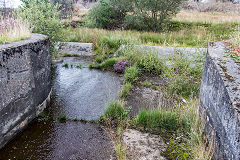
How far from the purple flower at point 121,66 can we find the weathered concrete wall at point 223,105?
4.09 meters

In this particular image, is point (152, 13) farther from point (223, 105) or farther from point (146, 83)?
point (223, 105)

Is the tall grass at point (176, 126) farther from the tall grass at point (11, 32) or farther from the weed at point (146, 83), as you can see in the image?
the tall grass at point (11, 32)

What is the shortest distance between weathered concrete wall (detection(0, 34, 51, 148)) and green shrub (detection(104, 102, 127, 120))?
1522 millimetres

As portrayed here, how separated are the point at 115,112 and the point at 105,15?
13596 mm

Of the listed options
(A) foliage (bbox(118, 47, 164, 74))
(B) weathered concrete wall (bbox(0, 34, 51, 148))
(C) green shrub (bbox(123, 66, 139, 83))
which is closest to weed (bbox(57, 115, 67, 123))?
(B) weathered concrete wall (bbox(0, 34, 51, 148))

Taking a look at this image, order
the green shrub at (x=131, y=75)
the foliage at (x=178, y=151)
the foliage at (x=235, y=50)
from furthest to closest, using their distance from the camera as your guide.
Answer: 1. the green shrub at (x=131, y=75)
2. the foliage at (x=235, y=50)
3. the foliage at (x=178, y=151)

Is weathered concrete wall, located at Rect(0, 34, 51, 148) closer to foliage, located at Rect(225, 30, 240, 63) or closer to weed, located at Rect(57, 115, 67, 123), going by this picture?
weed, located at Rect(57, 115, 67, 123)

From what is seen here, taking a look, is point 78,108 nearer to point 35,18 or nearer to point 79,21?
point 35,18

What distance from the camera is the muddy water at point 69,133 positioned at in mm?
3221

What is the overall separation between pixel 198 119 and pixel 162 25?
12.8 meters

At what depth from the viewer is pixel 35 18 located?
244 inches

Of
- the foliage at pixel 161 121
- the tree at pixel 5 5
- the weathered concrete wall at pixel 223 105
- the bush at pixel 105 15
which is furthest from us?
the bush at pixel 105 15

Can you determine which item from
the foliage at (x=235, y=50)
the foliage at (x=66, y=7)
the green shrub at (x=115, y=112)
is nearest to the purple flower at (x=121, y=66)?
the green shrub at (x=115, y=112)

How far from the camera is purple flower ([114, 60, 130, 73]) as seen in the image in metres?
7.19
